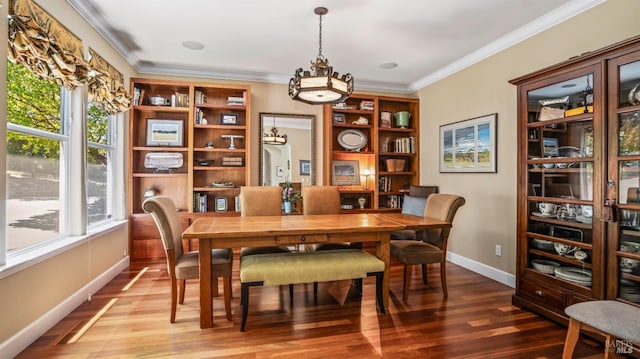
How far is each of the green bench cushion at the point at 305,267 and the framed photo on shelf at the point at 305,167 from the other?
7.54 feet

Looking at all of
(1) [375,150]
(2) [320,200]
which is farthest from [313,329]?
(1) [375,150]

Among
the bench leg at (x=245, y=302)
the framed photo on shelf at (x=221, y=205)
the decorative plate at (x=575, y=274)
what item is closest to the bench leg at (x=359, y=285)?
the bench leg at (x=245, y=302)

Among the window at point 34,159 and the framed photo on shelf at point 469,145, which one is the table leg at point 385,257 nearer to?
the framed photo on shelf at point 469,145

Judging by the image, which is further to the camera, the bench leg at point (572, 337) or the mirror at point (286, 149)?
the mirror at point (286, 149)

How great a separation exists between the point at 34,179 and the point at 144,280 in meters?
1.55

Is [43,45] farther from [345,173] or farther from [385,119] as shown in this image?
[385,119]

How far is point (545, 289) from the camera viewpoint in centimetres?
252

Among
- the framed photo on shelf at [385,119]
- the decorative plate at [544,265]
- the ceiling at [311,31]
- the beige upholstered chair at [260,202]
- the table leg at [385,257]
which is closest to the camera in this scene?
the decorative plate at [544,265]

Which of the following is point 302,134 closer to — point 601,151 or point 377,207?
point 377,207

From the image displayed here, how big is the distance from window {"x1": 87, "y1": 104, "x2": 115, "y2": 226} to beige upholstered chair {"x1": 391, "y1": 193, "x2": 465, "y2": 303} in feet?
10.2

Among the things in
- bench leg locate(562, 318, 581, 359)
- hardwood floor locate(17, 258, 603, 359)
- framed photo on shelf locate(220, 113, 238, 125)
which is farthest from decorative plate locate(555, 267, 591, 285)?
framed photo on shelf locate(220, 113, 238, 125)

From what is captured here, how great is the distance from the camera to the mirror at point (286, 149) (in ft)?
15.5

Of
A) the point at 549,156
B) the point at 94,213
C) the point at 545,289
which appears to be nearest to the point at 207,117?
the point at 94,213

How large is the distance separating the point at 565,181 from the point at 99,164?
443 centimetres
